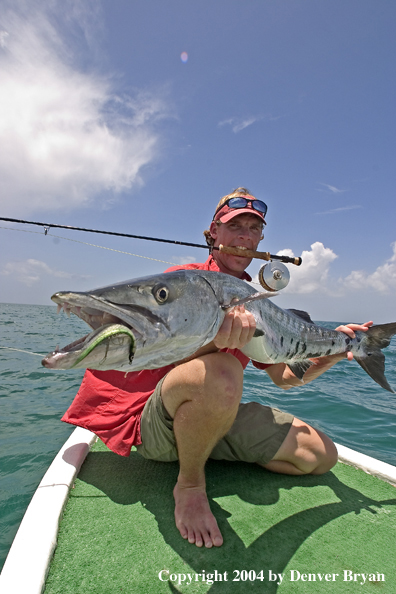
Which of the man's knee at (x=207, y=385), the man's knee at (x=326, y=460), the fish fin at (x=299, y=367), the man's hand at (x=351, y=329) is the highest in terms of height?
the man's hand at (x=351, y=329)

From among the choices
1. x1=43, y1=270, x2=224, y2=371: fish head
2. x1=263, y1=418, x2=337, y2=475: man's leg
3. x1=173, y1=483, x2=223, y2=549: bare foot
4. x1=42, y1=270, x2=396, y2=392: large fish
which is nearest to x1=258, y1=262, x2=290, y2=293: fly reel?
x1=42, y1=270, x2=396, y2=392: large fish

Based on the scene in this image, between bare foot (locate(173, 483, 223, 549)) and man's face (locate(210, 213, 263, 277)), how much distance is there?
2.02 meters

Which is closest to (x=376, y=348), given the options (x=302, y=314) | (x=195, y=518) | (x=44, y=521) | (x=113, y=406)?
(x=302, y=314)

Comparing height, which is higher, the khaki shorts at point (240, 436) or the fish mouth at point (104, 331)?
the fish mouth at point (104, 331)

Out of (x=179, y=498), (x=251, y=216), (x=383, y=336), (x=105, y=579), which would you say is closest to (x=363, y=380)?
(x=383, y=336)

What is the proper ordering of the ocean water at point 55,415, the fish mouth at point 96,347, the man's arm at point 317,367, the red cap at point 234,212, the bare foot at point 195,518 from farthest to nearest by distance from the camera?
the red cap at point 234,212
the man's arm at point 317,367
the ocean water at point 55,415
the bare foot at point 195,518
the fish mouth at point 96,347

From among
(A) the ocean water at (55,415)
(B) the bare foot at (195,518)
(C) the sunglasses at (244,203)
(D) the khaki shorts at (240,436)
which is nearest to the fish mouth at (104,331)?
(D) the khaki shorts at (240,436)

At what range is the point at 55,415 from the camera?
4.77 m

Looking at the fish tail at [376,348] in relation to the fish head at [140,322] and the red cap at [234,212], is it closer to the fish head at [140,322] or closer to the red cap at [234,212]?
the red cap at [234,212]

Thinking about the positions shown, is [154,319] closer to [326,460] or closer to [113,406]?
[113,406]

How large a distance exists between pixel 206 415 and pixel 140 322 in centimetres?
93

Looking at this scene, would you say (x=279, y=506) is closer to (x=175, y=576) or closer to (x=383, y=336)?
(x=175, y=576)

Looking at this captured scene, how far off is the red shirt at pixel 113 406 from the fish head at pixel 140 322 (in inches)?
37.9

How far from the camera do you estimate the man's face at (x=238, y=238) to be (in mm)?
3355
